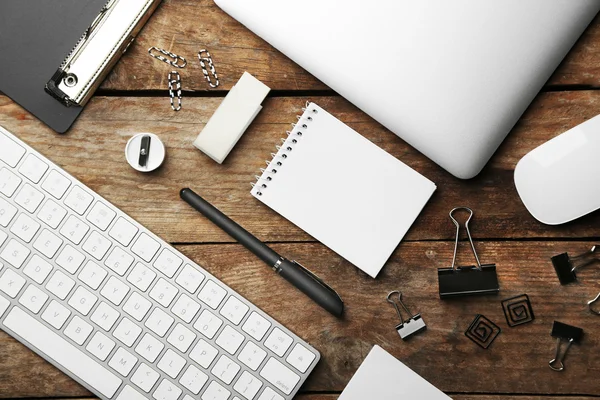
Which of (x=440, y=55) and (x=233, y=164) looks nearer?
(x=440, y=55)

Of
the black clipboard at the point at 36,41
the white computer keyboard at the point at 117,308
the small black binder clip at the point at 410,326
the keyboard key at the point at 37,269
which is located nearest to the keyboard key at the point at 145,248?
the white computer keyboard at the point at 117,308

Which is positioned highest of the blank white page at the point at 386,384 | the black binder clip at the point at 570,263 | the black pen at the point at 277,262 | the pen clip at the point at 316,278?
the black binder clip at the point at 570,263

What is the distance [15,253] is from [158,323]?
20 centimetres

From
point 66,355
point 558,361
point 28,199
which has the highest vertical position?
point 558,361

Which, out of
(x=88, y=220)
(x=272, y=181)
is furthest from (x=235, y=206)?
(x=88, y=220)

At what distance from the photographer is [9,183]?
30.5 inches

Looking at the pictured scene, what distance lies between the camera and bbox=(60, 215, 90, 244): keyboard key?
2.54 feet

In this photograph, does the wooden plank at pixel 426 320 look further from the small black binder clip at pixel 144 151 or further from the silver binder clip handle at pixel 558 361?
A: the small black binder clip at pixel 144 151

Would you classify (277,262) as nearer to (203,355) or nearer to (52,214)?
(203,355)

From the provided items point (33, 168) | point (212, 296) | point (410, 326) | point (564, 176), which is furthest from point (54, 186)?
point (564, 176)

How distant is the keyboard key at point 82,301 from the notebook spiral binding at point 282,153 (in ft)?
0.81

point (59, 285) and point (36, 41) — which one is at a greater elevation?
point (36, 41)

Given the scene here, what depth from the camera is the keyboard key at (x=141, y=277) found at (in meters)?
0.77

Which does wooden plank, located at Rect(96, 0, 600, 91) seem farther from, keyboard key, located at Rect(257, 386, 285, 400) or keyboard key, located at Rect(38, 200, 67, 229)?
keyboard key, located at Rect(257, 386, 285, 400)
